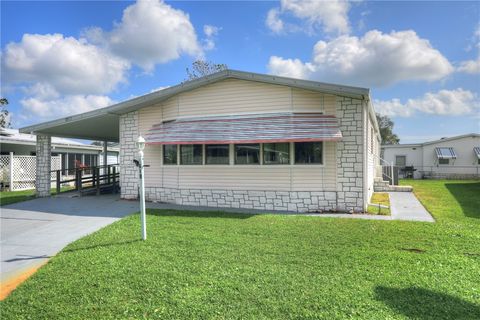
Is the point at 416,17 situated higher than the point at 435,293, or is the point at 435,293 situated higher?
the point at 416,17

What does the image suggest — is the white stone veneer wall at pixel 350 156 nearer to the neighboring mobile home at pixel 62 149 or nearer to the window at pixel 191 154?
the window at pixel 191 154

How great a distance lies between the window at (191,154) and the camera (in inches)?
438

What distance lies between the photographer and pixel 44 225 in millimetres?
8430

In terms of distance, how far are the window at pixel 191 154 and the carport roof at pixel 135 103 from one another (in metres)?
2.03

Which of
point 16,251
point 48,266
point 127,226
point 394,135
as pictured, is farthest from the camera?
point 394,135

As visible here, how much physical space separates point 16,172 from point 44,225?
42.7 ft

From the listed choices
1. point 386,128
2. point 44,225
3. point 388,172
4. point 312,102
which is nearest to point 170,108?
point 312,102

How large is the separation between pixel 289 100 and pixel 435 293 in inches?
278

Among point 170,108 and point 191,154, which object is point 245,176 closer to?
point 191,154

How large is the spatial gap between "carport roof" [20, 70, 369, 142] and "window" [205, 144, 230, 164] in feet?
7.41

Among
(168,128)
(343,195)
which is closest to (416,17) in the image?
(343,195)

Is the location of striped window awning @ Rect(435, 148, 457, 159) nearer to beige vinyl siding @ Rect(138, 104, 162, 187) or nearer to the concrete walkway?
the concrete walkway

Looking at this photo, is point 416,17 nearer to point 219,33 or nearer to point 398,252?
point 219,33

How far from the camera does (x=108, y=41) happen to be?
15023mm
